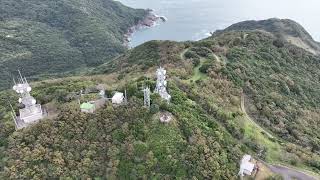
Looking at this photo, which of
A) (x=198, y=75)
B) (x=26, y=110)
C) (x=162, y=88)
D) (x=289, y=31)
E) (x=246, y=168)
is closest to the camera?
(x=246, y=168)

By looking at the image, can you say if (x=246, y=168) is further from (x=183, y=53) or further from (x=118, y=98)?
(x=183, y=53)

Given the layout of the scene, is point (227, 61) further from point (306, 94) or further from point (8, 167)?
point (8, 167)

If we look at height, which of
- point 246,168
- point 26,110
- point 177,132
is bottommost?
point 246,168

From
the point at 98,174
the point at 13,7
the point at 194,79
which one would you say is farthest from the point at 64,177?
the point at 13,7

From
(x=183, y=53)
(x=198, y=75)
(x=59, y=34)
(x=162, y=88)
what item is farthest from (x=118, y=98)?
(x=59, y=34)

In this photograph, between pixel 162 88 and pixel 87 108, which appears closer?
pixel 87 108

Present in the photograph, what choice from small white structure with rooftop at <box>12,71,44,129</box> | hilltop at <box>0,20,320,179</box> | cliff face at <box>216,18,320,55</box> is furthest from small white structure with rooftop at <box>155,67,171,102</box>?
cliff face at <box>216,18,320,55</box>

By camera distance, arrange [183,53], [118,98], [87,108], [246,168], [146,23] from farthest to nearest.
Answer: [146,23]
[183,53]
[118,98]
[87,108]
[246,168]
